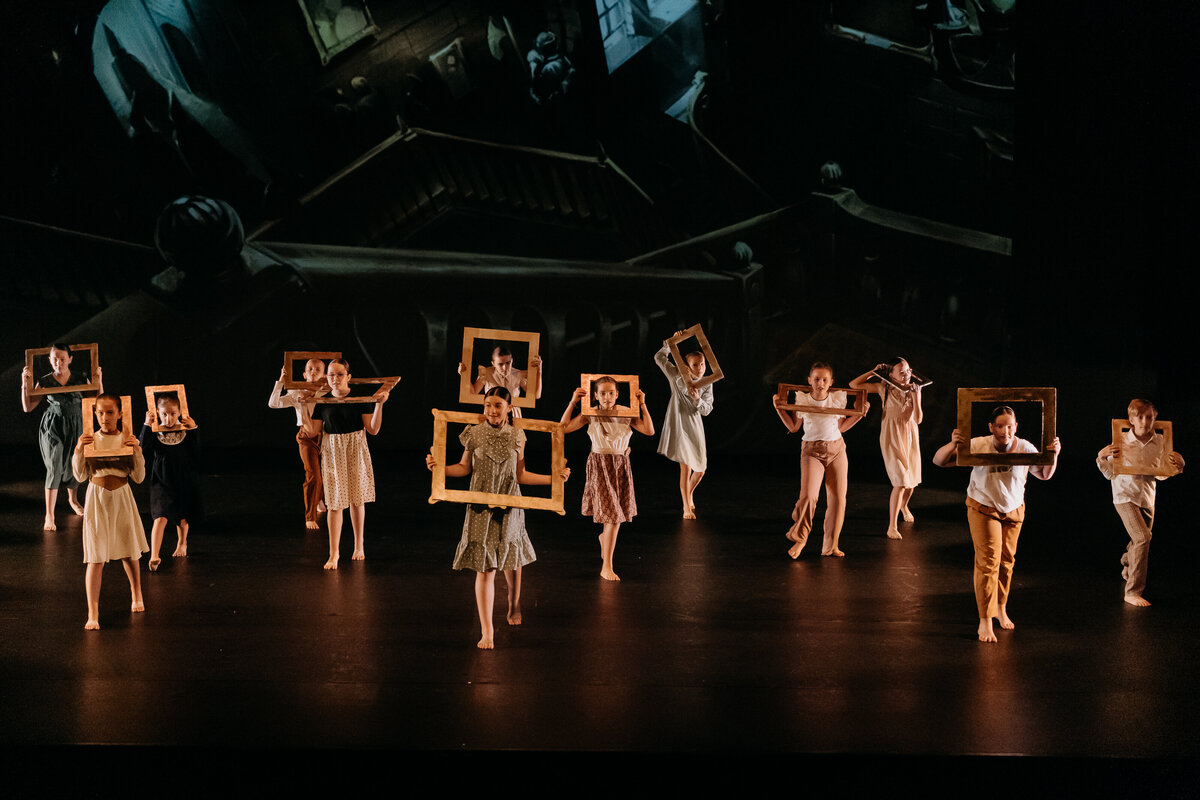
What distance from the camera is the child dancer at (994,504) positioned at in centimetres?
584

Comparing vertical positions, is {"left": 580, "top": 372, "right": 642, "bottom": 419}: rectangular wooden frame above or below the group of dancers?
above

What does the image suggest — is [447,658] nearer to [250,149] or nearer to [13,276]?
[250,149]

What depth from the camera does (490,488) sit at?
222 inches

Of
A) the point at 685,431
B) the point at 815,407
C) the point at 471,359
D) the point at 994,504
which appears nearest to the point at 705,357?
the point at 685,431

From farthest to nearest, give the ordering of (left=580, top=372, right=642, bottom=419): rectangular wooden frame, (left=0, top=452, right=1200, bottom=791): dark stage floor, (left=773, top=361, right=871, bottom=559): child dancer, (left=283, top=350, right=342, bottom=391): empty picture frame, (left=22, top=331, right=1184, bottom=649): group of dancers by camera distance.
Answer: (left=283, top=350, right=342, bottom=391): empty picture frame, (left=773, top=361, right=871, bottom=559): child dancer, (left=580, top=372, right=642, bottom=419): rectangular wooden frame, (left=22, top=331, right=1184, bottom=649): group of dancers, (left=0, top=452, right=1200, bottom=791): dark stage floor

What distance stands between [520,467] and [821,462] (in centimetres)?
280

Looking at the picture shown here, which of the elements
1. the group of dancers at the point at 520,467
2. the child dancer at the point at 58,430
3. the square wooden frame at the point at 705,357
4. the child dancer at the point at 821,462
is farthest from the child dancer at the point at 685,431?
the child dancer at the point at 58,430

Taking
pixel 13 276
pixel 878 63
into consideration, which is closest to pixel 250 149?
pixel 13 276

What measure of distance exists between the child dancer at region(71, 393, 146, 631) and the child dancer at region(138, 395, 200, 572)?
1310 mm

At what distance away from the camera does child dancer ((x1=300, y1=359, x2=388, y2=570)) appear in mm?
7336

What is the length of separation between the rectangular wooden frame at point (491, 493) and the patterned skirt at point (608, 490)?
4.19 ft

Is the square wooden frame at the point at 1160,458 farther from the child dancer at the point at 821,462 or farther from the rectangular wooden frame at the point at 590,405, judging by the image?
the rectangular wooden frame at the point at 590,405

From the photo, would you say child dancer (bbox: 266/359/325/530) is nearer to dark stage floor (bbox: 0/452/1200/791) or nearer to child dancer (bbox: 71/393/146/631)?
dark stage floor (bbox: 0/452/1200/791)

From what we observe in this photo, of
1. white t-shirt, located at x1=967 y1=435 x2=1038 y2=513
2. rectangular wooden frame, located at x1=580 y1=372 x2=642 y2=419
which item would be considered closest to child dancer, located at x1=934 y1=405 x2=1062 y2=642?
white t-shirt, located at x1=967 y1=435 x2=1038 y2=513
